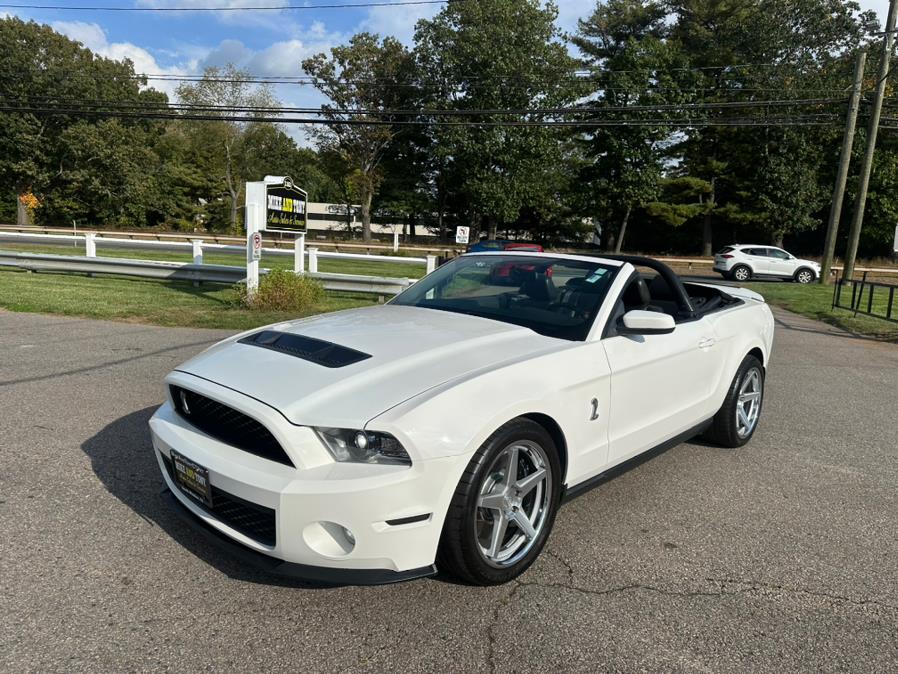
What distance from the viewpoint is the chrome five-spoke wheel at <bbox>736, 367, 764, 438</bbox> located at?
5.06 m

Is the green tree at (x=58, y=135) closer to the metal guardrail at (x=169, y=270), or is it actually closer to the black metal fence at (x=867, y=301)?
the metal guardrail at (x=169, y=270)

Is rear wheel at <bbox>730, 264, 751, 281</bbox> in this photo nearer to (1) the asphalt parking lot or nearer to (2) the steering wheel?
(1) the asphalt parking lot

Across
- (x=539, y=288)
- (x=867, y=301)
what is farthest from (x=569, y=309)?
(x=867, y=301)

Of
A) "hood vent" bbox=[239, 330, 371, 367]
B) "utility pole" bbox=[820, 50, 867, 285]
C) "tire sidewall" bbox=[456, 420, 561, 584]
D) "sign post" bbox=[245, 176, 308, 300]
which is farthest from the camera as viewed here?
"utility pole" bbox=[820, 50, 867, 285]

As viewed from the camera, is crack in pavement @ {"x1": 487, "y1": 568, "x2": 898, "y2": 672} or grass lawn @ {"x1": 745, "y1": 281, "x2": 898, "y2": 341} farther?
grass lawn @ {"x1": 745, "y1": 281, "x2": 898, "y2": 341}

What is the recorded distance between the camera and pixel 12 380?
242 inches

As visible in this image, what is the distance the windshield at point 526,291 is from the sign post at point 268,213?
6.92 m

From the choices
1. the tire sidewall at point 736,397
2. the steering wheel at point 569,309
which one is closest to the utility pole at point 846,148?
the tire sidewall at point 736,397

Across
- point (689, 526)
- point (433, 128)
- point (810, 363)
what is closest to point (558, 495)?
point (689, 526)

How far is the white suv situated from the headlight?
28.5 meters

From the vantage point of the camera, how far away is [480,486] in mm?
2709

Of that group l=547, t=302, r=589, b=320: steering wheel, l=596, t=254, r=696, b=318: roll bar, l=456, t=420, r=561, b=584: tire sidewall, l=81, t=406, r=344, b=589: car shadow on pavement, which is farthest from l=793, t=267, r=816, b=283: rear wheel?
l=456, t=420, r=561, b=584: tire sidewall

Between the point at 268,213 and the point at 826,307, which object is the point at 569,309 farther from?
the point at 826,307

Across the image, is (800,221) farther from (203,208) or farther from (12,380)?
(203,208)
